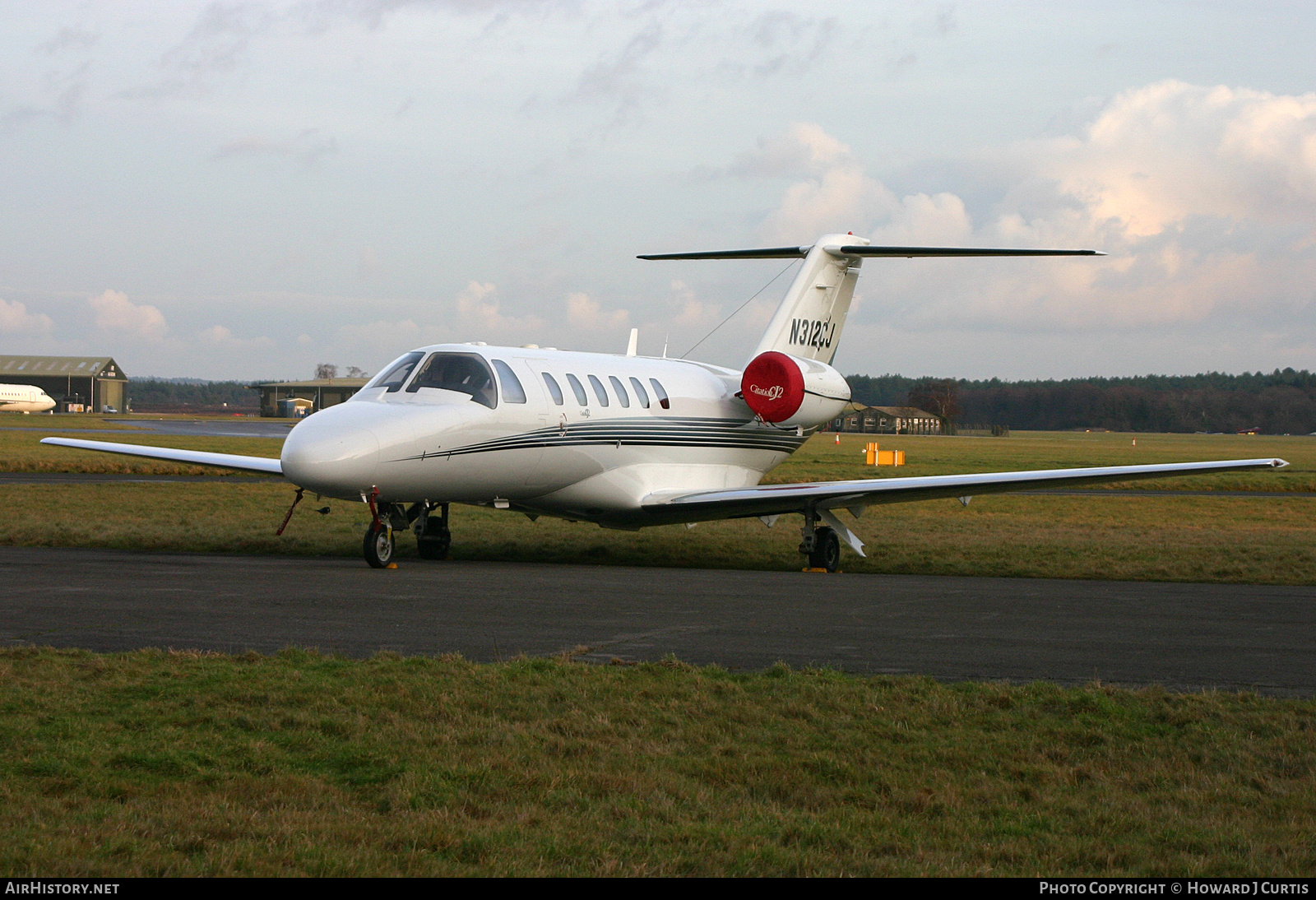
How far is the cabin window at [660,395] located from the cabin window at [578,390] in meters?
1.67

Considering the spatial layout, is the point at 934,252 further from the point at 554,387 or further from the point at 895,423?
the point at 895,423

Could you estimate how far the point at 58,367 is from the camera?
497ft

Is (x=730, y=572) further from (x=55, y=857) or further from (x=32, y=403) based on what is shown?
(x=32, y=403)

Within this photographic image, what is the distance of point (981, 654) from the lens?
9.48 m

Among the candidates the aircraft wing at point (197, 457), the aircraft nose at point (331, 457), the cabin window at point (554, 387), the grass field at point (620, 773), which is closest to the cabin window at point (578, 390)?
the cabin window at point (554, 387)

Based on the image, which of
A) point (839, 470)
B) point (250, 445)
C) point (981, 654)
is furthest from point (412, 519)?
point (250, 445)

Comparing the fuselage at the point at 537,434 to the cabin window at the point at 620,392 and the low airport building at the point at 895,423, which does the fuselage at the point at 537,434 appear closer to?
the cabin window at the point at 620,392

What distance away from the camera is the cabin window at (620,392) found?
18766mm

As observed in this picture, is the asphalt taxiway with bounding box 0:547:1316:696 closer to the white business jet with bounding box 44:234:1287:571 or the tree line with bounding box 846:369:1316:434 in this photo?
the white business jet with bounding box 44:234:1287:571

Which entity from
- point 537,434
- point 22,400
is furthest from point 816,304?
point 22,400

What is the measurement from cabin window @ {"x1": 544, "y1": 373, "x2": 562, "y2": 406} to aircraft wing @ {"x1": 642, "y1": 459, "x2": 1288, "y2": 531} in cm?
214

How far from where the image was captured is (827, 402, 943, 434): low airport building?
14538 cm

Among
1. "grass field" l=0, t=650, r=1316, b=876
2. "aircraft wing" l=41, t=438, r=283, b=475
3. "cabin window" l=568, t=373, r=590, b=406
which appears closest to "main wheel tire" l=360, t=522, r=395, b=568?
"aircraft wing" l=41, t=438, r=283, b=475

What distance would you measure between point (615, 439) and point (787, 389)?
3.43m
